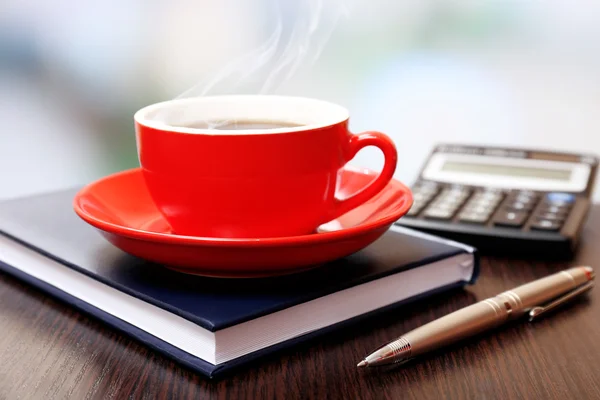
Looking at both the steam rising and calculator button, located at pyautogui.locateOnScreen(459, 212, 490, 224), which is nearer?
calculator button, located at pyautogui.locateOnScreen(459, 212, 490, 224)

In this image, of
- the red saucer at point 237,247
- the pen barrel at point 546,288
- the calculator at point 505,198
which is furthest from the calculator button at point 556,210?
the red saucer at point 237,247

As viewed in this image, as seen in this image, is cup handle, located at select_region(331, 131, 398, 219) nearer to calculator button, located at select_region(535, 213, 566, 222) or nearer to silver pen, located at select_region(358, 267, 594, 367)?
silver pen, located at select_region(358, 267, 594, 367)

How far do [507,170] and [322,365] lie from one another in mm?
442

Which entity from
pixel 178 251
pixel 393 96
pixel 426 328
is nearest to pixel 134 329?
pixel 178 251

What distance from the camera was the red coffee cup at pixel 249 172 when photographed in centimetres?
46

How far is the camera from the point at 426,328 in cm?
45

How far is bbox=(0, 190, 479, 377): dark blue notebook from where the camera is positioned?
419 mm

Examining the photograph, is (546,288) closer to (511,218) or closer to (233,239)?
(511,218)

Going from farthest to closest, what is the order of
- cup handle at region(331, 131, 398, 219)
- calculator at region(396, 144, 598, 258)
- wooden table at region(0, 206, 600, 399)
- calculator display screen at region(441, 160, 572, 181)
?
calculator display screen at region(441, 160, 572, 181), calculator at region(396, 144, 598, 258), cup handle at region(331, 131, 398, 219), wooden table at region(0, 206, 600, 399)

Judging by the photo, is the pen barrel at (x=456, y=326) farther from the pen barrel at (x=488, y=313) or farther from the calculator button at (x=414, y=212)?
the calculator button at (x=414, y=212)

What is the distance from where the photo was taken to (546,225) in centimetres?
66

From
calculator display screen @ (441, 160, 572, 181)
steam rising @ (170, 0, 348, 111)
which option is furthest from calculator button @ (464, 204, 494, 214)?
steam rising @ (170, 0, 348, 111)

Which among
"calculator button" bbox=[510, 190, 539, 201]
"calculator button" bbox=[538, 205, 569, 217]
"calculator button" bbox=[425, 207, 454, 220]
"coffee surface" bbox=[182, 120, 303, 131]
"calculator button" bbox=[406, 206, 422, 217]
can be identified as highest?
"coffee surface" bbox=[182, 120, 303, 131]

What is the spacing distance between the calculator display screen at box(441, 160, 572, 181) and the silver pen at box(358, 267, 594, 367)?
0.20 m
